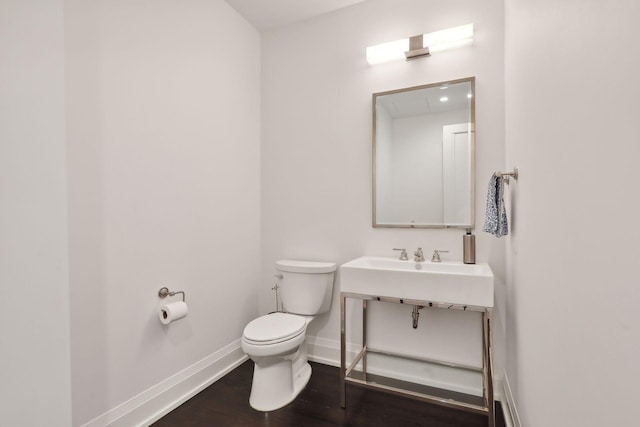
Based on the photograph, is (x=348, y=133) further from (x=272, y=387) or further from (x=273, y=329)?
(x=272, y=387)

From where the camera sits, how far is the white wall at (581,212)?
465mm

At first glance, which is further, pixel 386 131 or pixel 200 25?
pixel 386 131

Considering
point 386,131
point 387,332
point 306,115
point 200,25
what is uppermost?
point 200,25

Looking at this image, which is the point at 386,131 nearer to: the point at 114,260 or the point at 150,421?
the point at 114,260

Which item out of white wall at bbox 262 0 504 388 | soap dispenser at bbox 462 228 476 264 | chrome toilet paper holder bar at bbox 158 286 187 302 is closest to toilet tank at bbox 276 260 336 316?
white wall at bbox 262 0 504 388

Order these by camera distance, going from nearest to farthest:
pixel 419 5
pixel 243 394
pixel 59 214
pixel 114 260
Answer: pixel 59 214 < pixel 114 260 < pixel 243 394 < pixel 419 5

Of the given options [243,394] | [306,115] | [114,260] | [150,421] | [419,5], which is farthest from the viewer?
[306,115]

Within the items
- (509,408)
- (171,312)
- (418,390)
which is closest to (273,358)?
(171,312)

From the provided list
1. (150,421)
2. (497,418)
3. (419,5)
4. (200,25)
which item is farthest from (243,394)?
(419,5)

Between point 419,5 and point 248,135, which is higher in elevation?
point 419,5

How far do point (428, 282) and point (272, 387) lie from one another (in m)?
1.11

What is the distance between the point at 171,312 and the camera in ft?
5.53

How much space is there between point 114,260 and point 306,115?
→ 65.0 inches

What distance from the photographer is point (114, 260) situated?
1.53 metres
